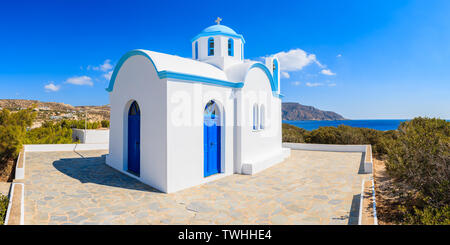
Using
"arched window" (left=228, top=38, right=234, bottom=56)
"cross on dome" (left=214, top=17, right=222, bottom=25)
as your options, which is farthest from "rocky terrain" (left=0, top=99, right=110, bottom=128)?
"arched window" (left=228, top=38, right=234, bottom=56)

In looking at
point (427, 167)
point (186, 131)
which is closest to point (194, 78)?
point (186, 131)

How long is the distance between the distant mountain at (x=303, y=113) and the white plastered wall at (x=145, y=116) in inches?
5812

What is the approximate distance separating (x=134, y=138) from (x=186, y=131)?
2.26 meters

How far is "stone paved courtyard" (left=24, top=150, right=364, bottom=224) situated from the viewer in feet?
15.0

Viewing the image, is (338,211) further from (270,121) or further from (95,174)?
(95,174)

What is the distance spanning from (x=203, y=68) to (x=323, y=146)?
9498mm

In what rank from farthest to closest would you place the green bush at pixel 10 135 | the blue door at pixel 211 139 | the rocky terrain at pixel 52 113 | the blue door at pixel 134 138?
the rocky terrain at pixel 52 113 < the green bush at pixel 10 135 < the blue door at pixel 134 138 < the blue door at pixel 211 139

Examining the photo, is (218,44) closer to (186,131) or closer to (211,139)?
(211,139)

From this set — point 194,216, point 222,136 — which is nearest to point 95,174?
point 222,136

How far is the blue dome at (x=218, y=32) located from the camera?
10.1 m

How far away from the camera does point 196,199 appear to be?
5.62m

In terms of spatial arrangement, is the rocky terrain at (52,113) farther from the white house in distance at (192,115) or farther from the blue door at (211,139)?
the blue door at (211,139)

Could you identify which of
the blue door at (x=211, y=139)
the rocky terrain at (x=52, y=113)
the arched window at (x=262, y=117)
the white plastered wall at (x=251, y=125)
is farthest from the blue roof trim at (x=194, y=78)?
the rocky terrain at (x=52, y=113)
